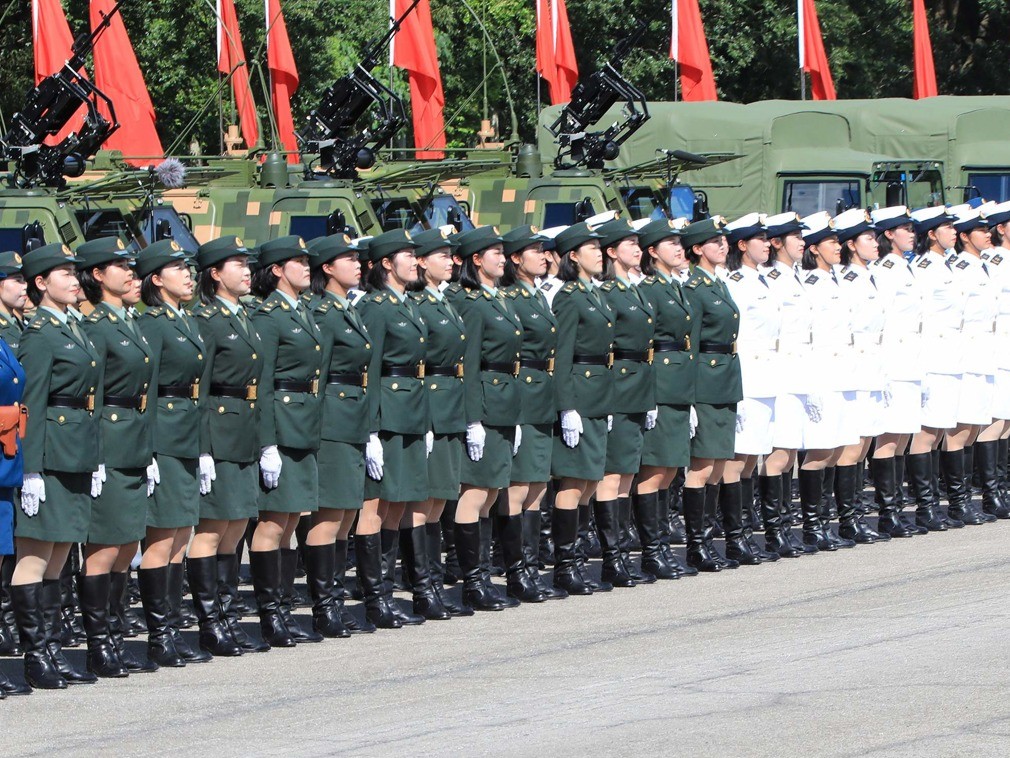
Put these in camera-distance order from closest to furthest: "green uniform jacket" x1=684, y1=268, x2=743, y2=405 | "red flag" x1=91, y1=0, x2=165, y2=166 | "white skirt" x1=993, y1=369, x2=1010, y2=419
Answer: "green uniform jacket" x1=684, y1=268, x2=743, y2=405 < "white skirt" x1=993, y1=369, x2=1010, y2=419 < "red flag" x1=91, y1=0, x2=165, y2=166

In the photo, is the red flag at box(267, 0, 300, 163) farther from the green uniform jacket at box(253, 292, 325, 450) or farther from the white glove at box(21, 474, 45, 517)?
the white glove at box(21, 474, 45, 517)

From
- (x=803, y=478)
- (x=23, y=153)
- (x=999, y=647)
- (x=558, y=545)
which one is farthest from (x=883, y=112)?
(x=999, y=647)

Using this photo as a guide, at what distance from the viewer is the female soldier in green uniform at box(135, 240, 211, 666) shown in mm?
8859

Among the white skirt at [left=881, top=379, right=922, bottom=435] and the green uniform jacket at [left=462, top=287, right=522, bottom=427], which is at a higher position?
the green uniform jacket at [left=462, top=287, right=522, bottom=427]


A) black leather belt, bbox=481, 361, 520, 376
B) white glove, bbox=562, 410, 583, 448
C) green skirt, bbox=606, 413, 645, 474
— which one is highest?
black leather belt, bbox=481, 361, 520, 376

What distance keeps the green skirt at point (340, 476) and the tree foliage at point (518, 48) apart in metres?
17.3

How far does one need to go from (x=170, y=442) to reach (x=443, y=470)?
5.27 feet

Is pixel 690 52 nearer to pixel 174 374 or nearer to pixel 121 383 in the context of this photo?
pixel 174 374

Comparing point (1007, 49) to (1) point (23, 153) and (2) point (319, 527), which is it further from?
(2) point (319, 527)

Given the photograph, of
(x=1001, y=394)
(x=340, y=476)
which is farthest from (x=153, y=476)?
(x=1001, y=394)

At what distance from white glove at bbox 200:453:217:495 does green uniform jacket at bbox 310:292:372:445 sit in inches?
27.4

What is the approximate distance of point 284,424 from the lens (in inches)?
367

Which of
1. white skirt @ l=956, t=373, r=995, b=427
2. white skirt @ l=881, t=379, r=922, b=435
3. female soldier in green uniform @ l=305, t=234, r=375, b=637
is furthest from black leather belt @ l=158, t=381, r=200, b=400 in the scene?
white skirt @ l=956, t=373, r=995, b=427

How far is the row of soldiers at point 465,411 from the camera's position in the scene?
339 inches
